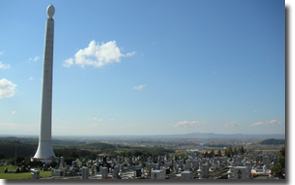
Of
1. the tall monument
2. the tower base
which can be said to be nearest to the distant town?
the tower base

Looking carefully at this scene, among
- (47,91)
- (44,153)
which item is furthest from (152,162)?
(47,91)

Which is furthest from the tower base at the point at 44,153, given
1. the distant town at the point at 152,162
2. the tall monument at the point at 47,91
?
the distant town at the point at 152,162

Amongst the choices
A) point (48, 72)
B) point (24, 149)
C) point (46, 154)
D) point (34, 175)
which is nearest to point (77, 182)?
point (34, 175)

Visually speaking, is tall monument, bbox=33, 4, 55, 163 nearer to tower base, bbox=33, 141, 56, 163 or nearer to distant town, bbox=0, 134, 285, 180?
tower base, bbox=33, 141, 56, 163

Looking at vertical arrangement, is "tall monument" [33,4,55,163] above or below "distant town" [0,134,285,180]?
above

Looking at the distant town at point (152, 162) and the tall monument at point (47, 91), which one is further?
the tall monument at point (47, 91)

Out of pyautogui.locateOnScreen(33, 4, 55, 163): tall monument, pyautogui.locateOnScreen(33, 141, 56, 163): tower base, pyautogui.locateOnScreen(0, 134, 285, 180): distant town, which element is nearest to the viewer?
pyautogui.locateOnScreen(0, 134, 285, 180): distant town

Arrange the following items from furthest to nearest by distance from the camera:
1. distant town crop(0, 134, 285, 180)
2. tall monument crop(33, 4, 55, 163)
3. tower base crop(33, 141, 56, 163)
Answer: tall monument crop(33, 4, 55, 163), tower base crop(33, 141, 56, 163), distant town crop(0, 134, 285, 180)

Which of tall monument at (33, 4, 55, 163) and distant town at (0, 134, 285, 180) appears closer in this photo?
distant town at (0, 134, 285, 180)

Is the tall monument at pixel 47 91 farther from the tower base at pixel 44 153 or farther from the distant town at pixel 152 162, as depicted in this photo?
the distant town at pixel 152 162
